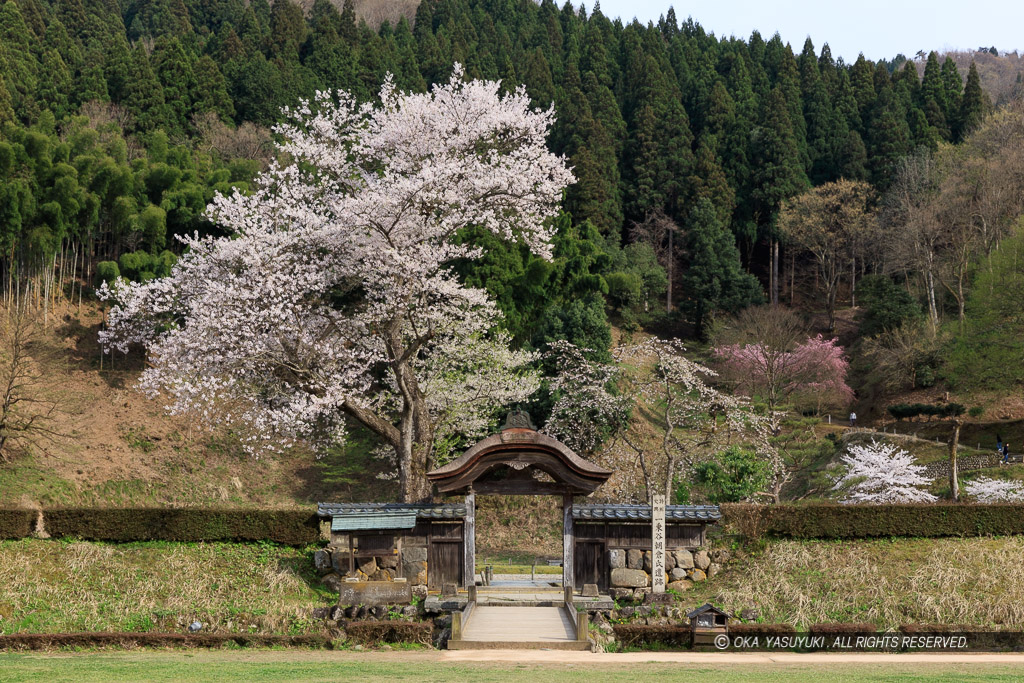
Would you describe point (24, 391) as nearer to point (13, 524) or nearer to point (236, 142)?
point (13, 524)

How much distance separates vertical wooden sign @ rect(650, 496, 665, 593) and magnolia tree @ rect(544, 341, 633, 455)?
37.9 feet

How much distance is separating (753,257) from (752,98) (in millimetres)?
10211

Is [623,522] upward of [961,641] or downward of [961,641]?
upward

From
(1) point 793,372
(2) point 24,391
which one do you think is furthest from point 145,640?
(1) point 793,372

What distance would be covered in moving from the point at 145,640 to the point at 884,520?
12.6 m

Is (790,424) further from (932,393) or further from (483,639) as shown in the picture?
(483,639)

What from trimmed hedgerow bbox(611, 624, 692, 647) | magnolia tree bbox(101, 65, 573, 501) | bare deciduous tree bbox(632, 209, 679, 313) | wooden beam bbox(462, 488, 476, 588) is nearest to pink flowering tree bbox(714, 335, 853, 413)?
bare deciduous tree bbox(632, 209, 679, 313)

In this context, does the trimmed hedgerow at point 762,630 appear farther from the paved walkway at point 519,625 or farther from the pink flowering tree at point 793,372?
the pink flowering tree at point 793,372

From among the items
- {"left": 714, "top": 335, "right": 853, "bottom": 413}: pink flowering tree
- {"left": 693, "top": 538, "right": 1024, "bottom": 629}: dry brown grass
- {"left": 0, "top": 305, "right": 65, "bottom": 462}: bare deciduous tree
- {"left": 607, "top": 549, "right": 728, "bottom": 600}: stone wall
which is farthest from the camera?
{"left": 714, "top": 335, "right": 853, "bottom": 413}: pink flowering tree

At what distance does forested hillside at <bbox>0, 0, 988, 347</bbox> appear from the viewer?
3522 centimetres

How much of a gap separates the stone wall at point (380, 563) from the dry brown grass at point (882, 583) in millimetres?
4892

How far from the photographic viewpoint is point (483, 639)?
13.9 m

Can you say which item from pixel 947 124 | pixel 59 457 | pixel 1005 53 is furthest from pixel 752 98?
pixel 1005 53

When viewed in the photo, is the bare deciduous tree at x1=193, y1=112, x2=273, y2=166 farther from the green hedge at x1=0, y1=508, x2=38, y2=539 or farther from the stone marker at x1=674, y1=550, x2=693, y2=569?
the stone marker at x1=674, y1=550, x2=693, y2=569
